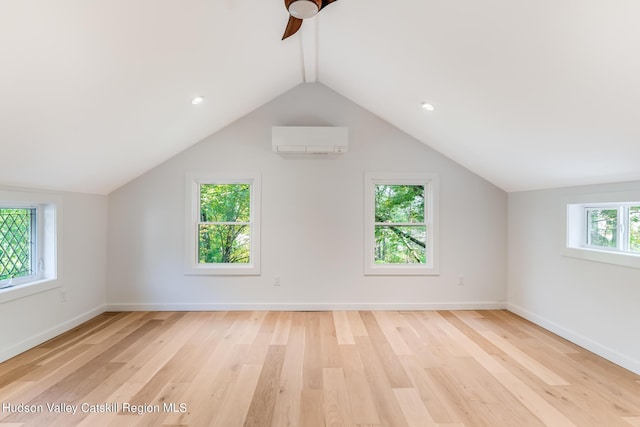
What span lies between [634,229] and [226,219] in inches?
166

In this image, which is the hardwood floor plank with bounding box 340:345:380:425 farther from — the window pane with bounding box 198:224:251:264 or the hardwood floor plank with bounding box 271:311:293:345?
the window pane with bounding box 198:224:251:264

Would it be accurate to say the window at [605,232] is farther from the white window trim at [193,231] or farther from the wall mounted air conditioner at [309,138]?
the white window trim at [193,231]

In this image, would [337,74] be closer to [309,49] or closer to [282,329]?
[309,49]

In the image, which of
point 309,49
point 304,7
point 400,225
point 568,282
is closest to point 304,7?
point 304,7

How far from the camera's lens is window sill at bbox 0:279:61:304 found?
2.73m

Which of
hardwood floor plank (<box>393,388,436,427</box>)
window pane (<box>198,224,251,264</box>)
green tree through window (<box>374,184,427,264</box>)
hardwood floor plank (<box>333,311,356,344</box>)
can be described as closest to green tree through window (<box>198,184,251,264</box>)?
window pane (<box>198,224,251,264</box>)

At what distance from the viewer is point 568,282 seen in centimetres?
327

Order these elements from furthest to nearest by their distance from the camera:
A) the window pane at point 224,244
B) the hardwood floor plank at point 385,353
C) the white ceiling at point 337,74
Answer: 1. the window pane at point 224,244
2. the hardwood floor plank at point 385,353
3. the white ceiling at point 337,74

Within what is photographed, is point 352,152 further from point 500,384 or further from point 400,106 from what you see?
point 500,384

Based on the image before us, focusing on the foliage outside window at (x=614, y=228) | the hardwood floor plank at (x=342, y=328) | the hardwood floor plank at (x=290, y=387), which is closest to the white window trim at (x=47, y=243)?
the hardwood floor plank at (x=290, y=387)

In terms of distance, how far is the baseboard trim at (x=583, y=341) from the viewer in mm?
2594

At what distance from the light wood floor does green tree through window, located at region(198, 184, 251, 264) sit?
96 cm

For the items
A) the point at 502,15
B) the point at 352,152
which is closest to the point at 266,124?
the point at 352,152

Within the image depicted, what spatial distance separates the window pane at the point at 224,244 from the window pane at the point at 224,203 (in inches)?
4.6
